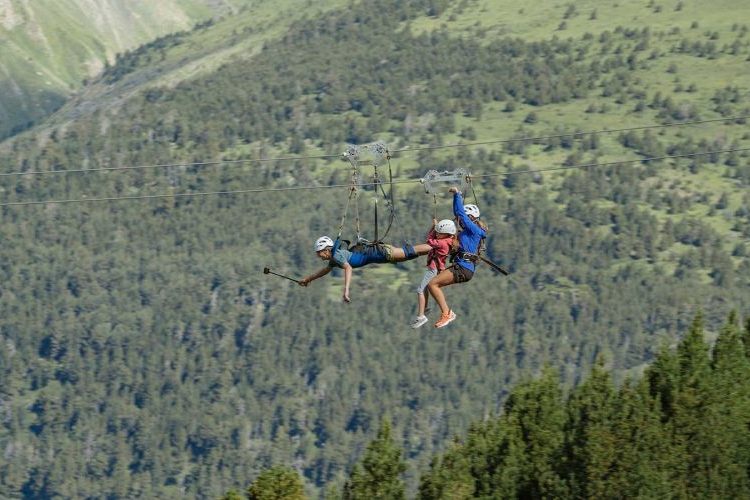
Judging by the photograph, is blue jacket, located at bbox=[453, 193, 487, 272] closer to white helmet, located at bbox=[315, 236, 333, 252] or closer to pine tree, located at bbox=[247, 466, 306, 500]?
white helmet, located at bbox=[315, 236, 333, 252]

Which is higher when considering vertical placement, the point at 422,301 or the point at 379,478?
the point at 422,301

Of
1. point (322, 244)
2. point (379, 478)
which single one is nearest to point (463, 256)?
point (322, 244)

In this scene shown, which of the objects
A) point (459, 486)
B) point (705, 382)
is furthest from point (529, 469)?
point (705, 382)

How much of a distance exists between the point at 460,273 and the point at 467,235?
101 cm

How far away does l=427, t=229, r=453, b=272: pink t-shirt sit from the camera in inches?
1986

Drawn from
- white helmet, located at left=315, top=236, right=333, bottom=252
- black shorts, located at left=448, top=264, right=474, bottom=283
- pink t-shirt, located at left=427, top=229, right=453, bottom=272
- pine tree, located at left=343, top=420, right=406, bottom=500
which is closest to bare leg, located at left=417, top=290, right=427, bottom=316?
pink t-shirt, located at left=427, top=229, right=453, bottom=272

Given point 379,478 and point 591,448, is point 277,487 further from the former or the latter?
point 591,448

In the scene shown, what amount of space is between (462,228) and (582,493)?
27716 mm

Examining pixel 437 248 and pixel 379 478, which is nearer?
pixel 437 248

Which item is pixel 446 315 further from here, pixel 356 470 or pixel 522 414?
pixel 522 414

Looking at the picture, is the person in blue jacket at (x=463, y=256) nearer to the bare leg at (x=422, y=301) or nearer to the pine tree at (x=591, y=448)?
the bare leg at (x=422, y=301)

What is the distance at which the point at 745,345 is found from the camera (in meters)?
92.9

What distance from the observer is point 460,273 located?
5025cm

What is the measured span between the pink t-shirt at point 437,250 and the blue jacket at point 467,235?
36 cm
